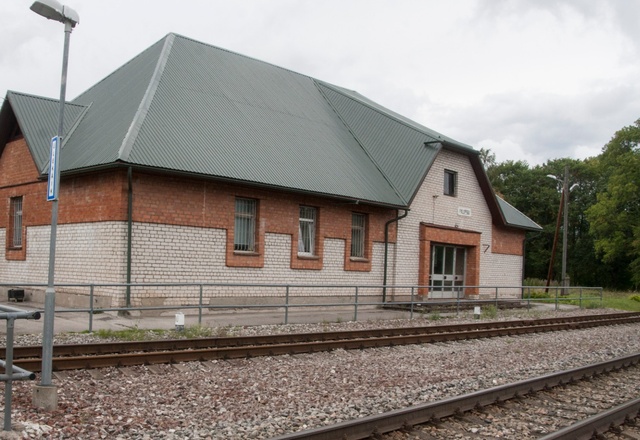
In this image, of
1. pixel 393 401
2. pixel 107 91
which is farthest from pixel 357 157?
pixel 393 401

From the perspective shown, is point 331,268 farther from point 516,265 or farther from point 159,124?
point 516,265

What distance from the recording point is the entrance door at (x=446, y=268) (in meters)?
25.4

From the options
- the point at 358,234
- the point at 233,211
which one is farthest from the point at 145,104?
the point at 358,234

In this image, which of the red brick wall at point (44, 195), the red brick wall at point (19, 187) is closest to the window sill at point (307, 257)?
the red brick wall at point (44, 195)

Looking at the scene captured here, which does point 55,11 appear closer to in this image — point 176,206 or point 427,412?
point 427,412

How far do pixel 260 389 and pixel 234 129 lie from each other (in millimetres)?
12482

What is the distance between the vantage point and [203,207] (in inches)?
686

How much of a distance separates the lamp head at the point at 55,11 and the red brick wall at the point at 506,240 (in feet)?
77.4

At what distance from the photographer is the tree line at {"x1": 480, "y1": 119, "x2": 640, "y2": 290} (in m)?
53.2

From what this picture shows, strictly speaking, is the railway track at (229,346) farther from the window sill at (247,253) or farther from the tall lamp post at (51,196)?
the window sill at (247,253)

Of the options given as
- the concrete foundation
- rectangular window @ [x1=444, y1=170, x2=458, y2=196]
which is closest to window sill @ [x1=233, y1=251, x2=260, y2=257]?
rectangular window @ [x1=444, y1=170, x2=458, y2=196]

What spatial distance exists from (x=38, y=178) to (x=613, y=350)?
15.6 m

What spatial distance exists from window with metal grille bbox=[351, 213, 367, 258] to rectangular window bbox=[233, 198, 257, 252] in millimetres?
4269

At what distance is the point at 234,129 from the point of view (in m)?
19.8
